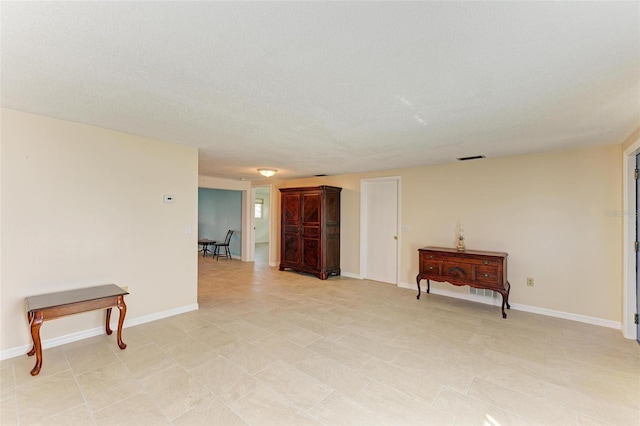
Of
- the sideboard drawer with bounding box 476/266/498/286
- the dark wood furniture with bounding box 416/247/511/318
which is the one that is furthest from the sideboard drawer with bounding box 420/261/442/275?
the sideboard drawer with bounding box 476/266/498/286

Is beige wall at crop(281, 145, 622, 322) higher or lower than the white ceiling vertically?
lower

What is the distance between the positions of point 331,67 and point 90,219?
2997 mm

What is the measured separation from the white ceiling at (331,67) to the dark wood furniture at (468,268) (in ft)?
5.51

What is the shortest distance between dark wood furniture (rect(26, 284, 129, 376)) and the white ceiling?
5.62 feet

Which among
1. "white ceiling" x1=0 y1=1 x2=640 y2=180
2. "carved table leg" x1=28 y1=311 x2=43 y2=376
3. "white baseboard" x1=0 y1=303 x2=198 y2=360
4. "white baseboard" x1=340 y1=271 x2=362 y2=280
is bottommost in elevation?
"white baseboard" x1=340 y1=271 x2=362 y2=280

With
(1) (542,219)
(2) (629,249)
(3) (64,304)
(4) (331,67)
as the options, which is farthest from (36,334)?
(2) (629,249)

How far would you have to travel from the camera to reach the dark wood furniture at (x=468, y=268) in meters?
3.74

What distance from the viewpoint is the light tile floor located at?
1.88 metres

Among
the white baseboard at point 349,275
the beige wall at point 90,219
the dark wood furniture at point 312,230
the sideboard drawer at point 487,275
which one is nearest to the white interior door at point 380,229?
the white baseboard at point 349,275

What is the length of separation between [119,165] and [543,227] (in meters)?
5.46

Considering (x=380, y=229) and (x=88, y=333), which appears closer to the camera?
(x=88, y=333)

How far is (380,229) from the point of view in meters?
5.74

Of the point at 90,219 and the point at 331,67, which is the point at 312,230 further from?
the point at 331,67

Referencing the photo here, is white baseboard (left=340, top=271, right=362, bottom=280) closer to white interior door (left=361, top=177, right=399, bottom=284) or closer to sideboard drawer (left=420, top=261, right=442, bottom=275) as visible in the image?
Result: white interior door (left=361, top=177, right=399, bottom=284)
